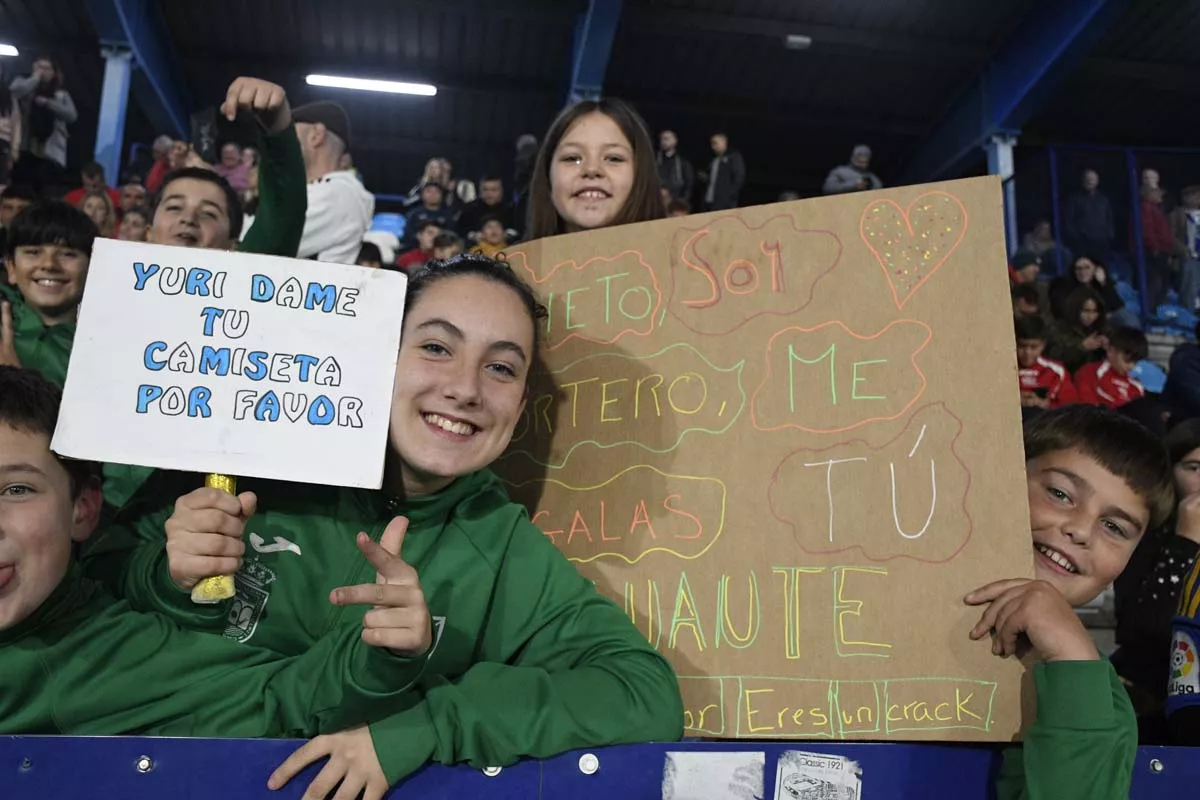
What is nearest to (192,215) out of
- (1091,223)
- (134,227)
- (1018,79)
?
(134,227)

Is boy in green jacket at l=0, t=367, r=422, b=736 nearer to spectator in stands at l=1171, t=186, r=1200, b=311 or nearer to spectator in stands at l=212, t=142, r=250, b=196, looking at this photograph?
spectator in stands at l=212, t=142, r=250, b=196

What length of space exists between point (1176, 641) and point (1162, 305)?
28.2 ft

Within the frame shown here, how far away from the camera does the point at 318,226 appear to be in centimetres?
304

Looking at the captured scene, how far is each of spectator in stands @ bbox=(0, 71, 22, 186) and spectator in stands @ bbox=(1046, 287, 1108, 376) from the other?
7305mm

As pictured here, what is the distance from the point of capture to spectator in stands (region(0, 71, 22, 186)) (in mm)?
6789

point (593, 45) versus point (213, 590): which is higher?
point (593, 45)

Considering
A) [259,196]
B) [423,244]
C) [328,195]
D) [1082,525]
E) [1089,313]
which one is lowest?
[1082,525]

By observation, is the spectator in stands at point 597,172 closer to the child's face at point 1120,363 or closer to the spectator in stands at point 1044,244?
the child's face at point 1120,363

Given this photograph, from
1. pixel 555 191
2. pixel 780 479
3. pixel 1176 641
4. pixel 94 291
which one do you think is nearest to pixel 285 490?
pixel 94 291

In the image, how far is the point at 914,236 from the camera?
1587mm

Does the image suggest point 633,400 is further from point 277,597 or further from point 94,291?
point 94,291

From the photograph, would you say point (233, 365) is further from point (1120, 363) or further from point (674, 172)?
point (674, 172)

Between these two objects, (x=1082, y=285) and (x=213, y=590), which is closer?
(x=213, y=590)

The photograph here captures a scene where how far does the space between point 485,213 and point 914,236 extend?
5.88m
